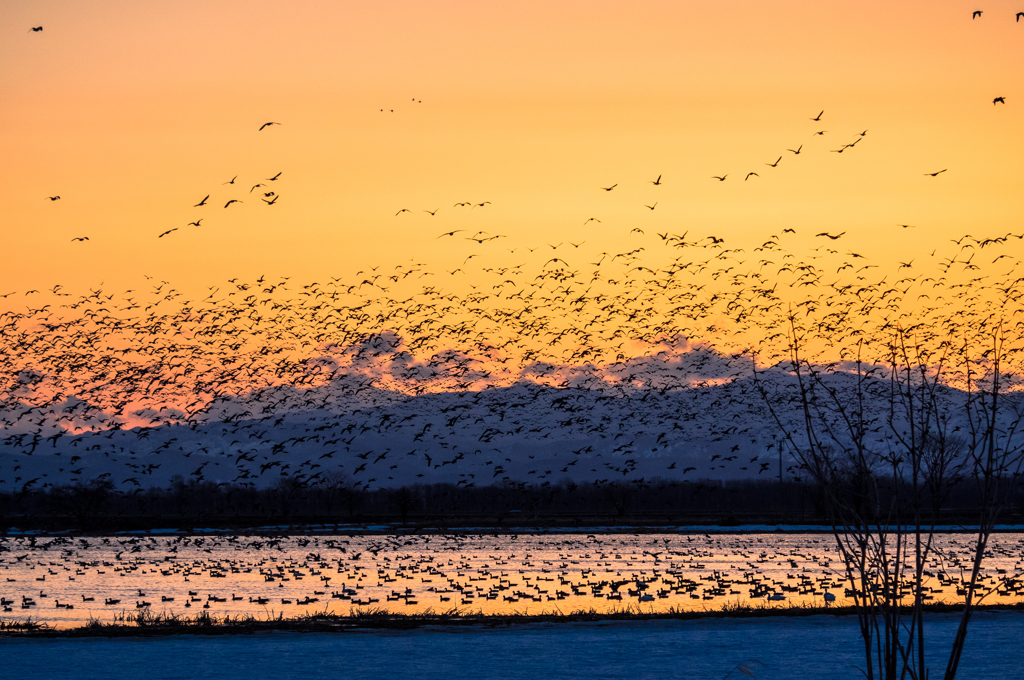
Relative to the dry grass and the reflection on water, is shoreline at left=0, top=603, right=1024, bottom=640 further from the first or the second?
the reflection on water

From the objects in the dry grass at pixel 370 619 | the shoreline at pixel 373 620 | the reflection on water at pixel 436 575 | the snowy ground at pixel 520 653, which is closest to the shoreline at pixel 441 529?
the reflection on water at pixel 436 575

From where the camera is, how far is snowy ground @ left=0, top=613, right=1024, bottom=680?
24031 mm

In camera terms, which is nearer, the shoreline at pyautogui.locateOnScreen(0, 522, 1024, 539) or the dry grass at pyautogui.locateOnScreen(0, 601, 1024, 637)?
the dry grass at pyautogui.locateOnScreen(0, 601, 1024, 637)

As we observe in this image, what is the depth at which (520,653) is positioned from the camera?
27109 millimetres

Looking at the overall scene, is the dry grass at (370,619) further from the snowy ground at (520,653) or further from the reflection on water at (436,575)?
the reflection on water at (436,575)

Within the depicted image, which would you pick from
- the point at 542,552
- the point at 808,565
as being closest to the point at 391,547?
the point at 542,552

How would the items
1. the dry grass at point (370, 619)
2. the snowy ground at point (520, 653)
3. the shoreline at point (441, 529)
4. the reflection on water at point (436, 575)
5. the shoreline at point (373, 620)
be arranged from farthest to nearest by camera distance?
the shoreline at point (441, 529)
the reflection on water at point (436, 575)
the dry grass at point (370, 619)
the shoreline at point (373, 620)
the snowy ground at point (520, 653)

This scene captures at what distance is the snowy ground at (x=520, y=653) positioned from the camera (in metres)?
24.0

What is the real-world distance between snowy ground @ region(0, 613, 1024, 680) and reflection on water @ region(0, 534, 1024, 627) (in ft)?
12.0

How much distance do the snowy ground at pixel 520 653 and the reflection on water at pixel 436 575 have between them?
3.66 meters

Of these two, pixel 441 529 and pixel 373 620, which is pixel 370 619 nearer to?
pixel 373 620

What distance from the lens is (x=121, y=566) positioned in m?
62.7

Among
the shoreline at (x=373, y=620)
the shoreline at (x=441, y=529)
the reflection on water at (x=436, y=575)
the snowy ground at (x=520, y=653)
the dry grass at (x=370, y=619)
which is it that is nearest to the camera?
the snowy ground at (x=520, y=653)

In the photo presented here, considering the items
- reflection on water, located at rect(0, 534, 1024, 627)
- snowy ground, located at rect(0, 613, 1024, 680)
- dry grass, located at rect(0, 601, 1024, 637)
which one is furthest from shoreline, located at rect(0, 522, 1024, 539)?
snowy ground, located at rect(0, 613, 1024, 680)
